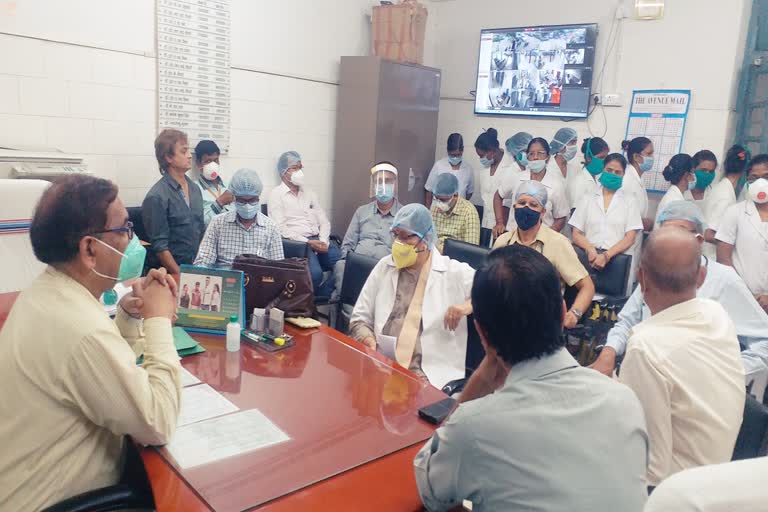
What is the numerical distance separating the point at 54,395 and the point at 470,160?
218 inches

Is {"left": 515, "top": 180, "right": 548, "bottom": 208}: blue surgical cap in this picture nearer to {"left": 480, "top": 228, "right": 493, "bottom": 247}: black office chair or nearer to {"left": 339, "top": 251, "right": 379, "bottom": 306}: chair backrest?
{"left": 339, "top": 251, "right": 379, "bottom": 306}: chair backrest

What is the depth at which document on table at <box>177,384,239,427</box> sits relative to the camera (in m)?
1.69

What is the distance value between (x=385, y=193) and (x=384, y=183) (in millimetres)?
86

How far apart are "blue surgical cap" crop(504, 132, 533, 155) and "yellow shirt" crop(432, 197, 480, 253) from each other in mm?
1287

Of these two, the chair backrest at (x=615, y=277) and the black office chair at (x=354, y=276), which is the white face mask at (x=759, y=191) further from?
the black office chair at (x=354, y=276)

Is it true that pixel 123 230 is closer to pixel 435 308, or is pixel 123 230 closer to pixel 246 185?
pixel 435 308

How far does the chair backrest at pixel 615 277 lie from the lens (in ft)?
11.5

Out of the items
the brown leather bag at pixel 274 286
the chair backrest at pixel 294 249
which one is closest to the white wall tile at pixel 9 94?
the chair backrest at pixel 294 249

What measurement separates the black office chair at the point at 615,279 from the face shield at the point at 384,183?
5.37 ft

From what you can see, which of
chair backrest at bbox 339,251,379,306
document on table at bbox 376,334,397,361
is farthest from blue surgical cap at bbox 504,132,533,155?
document on table at bbox 376,334,397,361

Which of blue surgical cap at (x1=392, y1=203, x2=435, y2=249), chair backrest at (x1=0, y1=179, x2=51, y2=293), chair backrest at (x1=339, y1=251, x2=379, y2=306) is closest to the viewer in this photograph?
chair backrest at (x1=0, y1=179, x2=51, y2=293)

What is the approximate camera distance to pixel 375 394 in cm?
190

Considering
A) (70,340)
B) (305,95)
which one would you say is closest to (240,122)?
(305,95)

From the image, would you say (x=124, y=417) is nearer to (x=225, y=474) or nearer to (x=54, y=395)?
(x=54, y=395)
